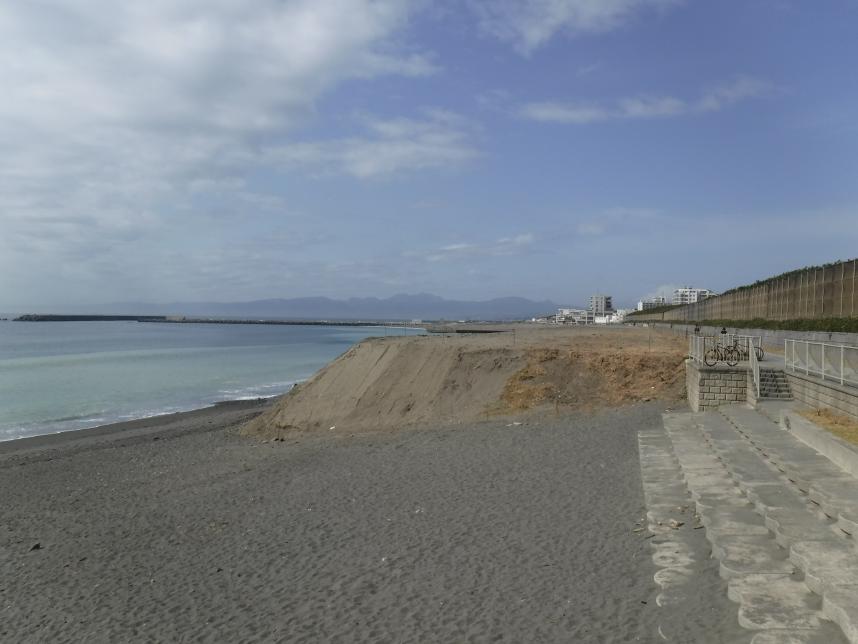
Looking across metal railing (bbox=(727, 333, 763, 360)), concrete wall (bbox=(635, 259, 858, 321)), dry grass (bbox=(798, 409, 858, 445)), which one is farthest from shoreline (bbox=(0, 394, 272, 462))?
concrete wall (bbox=(635, 259, 858, 321))

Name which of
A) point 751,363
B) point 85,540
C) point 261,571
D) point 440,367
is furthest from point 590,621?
point 440,367

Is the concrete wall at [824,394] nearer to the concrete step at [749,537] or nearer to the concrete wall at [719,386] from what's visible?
the concrete wall at [719,386]

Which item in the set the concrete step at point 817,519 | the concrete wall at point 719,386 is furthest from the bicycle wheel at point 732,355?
the concrete step at point 817,519

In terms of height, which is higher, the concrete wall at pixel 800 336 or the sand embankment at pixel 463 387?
the concrete wall at pixel 800 336

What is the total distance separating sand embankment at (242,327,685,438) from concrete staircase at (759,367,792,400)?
12.9 ft

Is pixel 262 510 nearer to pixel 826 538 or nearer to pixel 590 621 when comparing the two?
pixel 590 621

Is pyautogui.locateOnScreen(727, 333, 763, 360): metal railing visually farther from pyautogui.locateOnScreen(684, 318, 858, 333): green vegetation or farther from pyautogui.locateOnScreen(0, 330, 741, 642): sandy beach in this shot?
pyautogui.locateOnScreen(0, 330, 741, 642): sandy beach

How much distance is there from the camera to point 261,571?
27.9 feet

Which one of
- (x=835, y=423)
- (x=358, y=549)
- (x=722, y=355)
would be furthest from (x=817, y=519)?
(x=722, y=355)

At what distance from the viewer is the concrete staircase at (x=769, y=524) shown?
5.53 m

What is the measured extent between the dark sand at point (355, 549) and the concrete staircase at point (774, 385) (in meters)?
3.24

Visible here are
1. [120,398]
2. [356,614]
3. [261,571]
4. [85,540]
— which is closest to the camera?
[356,614]

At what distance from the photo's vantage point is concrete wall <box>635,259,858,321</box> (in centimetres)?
2164

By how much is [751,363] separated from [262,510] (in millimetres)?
12443
